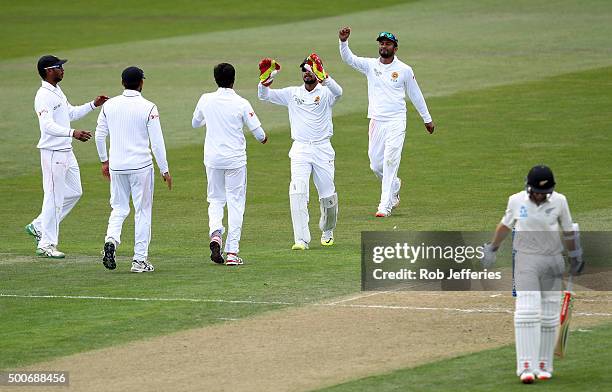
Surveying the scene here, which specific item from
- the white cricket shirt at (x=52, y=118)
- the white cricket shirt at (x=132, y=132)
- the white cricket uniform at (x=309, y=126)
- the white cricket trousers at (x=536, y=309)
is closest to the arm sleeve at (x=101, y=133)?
the white cricket shirt at (x=132, y=132)

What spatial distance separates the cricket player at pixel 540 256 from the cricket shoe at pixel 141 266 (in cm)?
618

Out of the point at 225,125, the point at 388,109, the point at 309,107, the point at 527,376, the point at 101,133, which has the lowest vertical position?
the point at 527,376

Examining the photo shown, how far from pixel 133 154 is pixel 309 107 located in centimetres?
310

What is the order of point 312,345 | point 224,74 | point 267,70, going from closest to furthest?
point 312,345 → point 224,74 → point 267,70

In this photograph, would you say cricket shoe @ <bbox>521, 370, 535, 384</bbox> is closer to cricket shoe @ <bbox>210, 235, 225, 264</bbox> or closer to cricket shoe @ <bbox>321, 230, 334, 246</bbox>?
cricket shoe @ <bbox>210, 235, 225, 264</bbox>

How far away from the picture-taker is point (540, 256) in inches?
440

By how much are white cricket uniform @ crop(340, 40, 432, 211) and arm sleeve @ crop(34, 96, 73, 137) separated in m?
5.54

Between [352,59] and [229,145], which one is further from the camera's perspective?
[352,59]

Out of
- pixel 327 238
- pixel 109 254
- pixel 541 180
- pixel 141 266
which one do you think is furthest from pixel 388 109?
pixel 541 180

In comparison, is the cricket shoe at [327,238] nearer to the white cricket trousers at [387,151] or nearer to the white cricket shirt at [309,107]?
the white cricket shirt at [309,107]

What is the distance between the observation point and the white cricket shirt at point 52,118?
1722cm

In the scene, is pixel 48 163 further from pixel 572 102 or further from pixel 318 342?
pixel 572 102

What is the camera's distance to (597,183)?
2467cm

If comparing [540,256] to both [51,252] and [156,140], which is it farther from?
[51,252]
